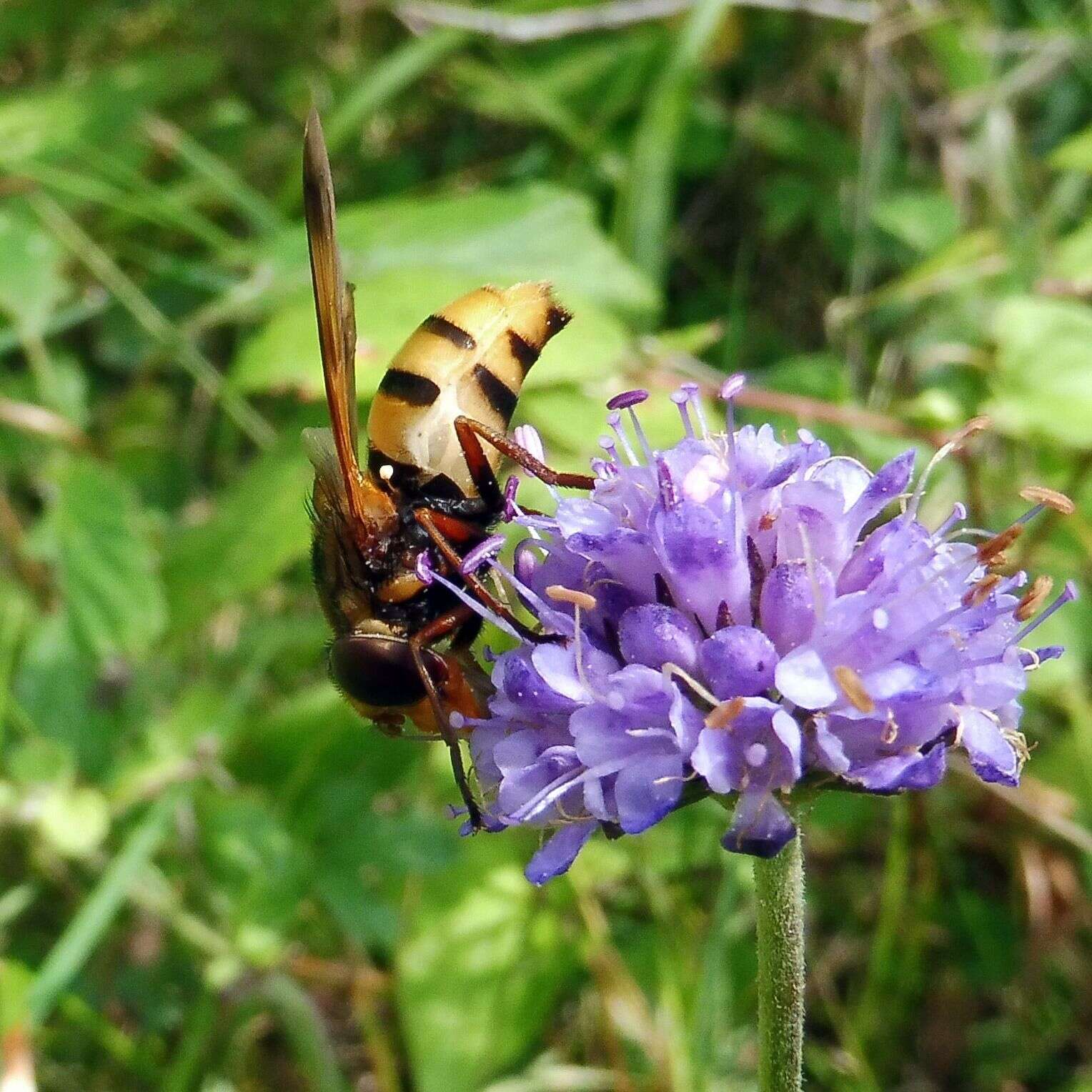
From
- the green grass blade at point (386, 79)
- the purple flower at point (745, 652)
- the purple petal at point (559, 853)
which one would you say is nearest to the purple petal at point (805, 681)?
the purple flower at point (745, 652)

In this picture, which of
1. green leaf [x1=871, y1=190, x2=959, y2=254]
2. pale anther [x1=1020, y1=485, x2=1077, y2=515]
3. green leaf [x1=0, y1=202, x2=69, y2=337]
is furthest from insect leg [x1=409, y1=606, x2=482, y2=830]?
green leaf [x1=871, y1=190, x2=959, y2=254]

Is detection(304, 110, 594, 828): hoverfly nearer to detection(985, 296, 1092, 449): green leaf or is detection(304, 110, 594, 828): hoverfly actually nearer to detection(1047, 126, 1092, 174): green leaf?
detection(985, 296, 1092, 449): green leaf

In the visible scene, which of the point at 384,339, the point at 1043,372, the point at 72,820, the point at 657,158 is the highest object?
the point at 657,158

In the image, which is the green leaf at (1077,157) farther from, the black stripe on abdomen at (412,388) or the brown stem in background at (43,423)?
the brown stem in background at (43,423)

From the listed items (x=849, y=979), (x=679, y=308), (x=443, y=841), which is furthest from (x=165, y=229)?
(x=849, y=979)

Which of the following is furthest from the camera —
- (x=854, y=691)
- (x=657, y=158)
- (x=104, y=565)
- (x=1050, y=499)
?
(x=657, y=158)

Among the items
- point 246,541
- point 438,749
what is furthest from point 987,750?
point 246,541

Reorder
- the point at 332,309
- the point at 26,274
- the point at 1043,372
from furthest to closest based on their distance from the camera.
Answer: the point at 26,274, the point at 1043,372, the point at 332,309

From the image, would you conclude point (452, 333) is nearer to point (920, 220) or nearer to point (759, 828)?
point (759, 828)

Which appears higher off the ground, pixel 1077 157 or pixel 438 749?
pixel 1077 157
